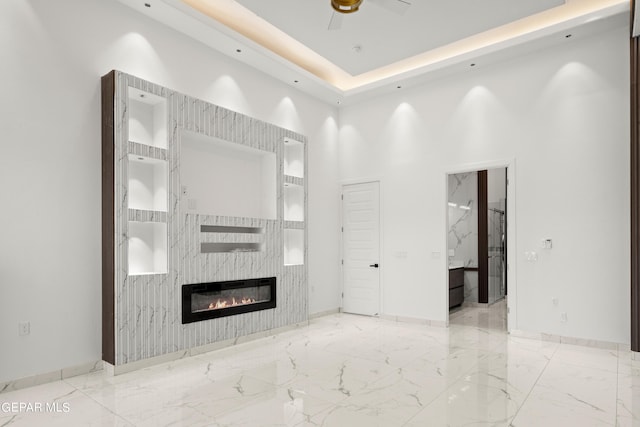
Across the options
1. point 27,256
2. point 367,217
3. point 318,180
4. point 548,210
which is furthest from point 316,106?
point 27,256

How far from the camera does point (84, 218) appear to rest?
12.6ft

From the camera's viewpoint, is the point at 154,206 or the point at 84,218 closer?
the point at 84,218

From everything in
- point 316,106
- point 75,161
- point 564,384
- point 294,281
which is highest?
point 316,106

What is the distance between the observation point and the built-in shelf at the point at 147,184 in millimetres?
4223

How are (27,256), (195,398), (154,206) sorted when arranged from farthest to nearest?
(154,206) < (27,256) < (195,398)

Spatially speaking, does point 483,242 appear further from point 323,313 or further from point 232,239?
point 232,239

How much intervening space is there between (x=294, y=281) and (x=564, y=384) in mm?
3449

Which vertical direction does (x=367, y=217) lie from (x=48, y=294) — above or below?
above

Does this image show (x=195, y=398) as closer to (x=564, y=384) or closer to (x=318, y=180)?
(x=564, y=384)

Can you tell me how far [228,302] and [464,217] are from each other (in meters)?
5.63

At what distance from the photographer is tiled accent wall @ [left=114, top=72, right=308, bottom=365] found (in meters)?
3.86

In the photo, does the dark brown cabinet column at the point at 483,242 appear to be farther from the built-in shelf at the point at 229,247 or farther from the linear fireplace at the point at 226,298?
the built-in shelf at the point at 229,247

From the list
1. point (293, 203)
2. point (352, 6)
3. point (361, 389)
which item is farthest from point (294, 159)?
point (361, 389)

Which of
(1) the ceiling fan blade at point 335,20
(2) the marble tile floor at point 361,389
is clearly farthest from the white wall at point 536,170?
(1) the ceiling fan blade at point 335,20
